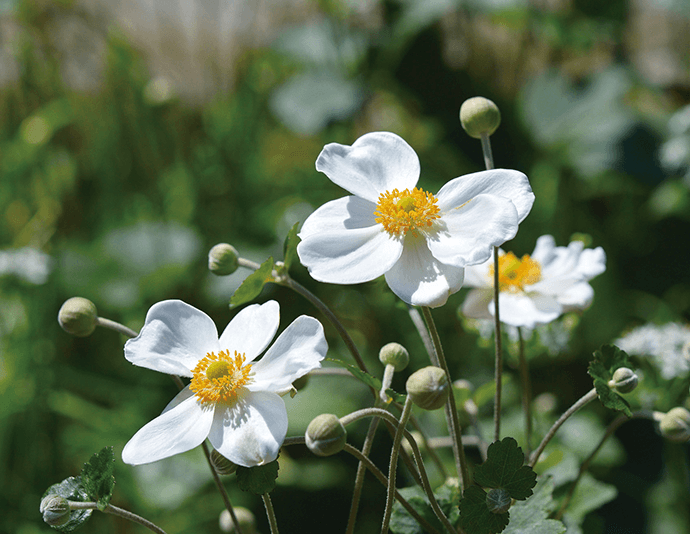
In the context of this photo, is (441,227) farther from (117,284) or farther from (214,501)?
(117,284)

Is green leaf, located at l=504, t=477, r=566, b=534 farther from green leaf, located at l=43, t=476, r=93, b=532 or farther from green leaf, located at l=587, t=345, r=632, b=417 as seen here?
green leaf, located at l=43, t=476, r=93, b=532

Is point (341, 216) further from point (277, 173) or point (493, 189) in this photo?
point (277, 173)

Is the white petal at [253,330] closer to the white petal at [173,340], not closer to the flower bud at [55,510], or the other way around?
the white petal at [173,340]

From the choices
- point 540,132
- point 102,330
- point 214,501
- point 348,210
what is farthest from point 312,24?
point 348,210

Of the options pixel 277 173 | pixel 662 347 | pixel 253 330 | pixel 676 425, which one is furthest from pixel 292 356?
pixel 277 173

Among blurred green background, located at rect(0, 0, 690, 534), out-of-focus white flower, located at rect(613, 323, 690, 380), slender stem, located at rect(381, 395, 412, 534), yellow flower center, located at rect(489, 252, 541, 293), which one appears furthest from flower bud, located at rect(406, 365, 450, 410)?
blurred green background, located at rect(0, 0, 690, 534)

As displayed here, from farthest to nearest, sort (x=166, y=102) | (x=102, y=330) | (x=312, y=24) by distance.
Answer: (x=312, y=24)
(x=102, y=330)
(x=166, y=102)

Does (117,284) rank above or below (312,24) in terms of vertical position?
below
